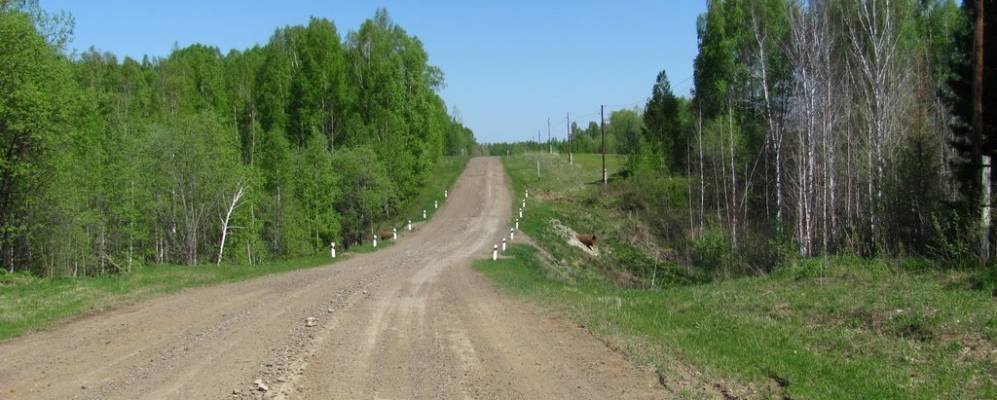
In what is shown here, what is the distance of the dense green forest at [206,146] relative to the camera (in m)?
23.9

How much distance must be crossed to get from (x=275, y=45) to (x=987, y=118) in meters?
44.6

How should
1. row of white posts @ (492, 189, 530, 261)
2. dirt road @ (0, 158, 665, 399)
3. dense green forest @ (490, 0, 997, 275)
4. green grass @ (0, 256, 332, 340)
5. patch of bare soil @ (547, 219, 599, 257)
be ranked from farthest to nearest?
patch of bare soil @ (547, 219, 599, 257) < row of white posts @ (492, 189, 530, 261) < dense green forest @ (490, 0, 997, 275) < green grass @ (0, 256, 332, 340) < dirt road @ (0, 158, 665, 399)

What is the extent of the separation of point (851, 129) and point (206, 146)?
27.6 meters

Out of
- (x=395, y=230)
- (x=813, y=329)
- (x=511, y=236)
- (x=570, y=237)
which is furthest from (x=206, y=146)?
(x=813, y=329)

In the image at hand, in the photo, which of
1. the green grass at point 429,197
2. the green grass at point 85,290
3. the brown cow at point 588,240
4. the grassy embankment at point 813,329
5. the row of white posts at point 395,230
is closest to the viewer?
the grassy embankment at point 813,329

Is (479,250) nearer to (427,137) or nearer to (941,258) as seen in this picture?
(941,258)

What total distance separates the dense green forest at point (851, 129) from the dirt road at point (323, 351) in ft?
35.0

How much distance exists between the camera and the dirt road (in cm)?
822

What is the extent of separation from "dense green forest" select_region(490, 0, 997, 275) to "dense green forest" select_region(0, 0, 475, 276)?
19.3 m

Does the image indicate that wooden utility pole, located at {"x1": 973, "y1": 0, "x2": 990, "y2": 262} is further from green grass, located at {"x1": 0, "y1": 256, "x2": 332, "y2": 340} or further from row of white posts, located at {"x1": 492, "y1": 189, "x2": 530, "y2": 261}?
green grass, located at {"x1": 0, "y1": 256, "x2": 332, "y2": 340}

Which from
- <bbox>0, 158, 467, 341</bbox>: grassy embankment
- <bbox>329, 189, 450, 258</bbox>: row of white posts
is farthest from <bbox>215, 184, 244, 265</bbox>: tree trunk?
<bbox>0, 158, 467, 341</bbox>: grassy embankment

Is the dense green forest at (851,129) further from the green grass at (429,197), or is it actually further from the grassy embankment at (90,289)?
the green grass at (429,197)

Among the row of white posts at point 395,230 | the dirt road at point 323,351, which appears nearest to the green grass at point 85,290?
the dirt road at point 323,351

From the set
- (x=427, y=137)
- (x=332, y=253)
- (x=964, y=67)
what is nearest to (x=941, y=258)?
(x=964, y=67)
